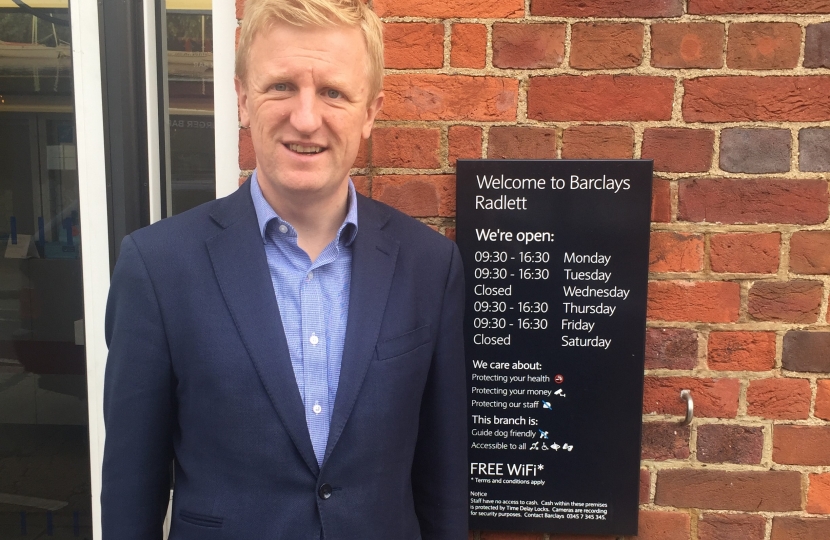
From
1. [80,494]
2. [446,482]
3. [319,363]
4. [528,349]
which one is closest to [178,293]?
[319,363]

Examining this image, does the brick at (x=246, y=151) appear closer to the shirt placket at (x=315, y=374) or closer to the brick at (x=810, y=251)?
the shirt placket at (x=315, y=374)

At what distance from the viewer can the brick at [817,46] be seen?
168cm

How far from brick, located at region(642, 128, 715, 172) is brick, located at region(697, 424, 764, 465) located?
694 millimetres

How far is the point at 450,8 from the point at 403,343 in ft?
2.94

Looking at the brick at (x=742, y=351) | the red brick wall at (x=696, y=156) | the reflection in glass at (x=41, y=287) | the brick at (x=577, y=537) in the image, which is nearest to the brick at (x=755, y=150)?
the red brick wall at (x=696, y=156)

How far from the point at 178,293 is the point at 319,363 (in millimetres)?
302

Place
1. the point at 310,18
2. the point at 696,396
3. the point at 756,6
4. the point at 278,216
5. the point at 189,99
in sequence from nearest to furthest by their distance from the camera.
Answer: the point at 310,18 < the point at 278,216 < the point at 756,6 < the point at 696,396 < the point at 189,99

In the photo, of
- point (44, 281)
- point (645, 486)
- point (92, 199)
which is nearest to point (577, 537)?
point (645, 486)

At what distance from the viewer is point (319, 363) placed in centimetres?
131

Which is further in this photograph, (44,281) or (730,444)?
(44,281)

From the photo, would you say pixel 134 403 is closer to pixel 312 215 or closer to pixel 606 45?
pixel 312 215

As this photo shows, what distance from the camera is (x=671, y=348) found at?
1.78 meters

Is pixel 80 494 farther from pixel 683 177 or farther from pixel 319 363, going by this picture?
pixel 683 177

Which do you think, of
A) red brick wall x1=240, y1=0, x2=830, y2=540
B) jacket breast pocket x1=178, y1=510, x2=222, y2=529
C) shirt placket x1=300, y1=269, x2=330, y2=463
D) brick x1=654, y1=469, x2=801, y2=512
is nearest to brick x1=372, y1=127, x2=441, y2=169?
red brick wall x1=240, y1=0, x2=830, y2=540
